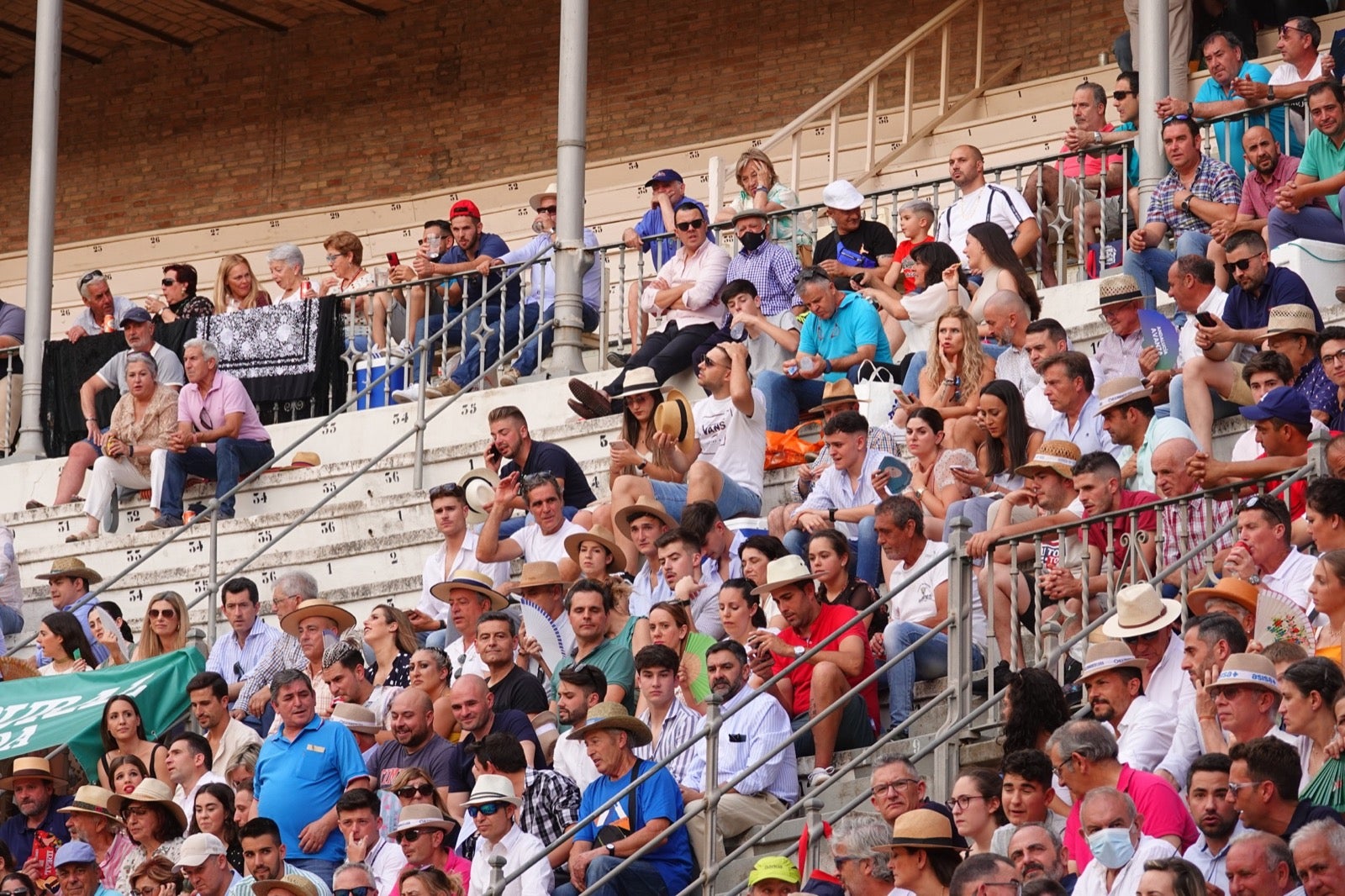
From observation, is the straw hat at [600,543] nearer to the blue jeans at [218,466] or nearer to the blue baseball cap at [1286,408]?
the blue baseball cap at [1286,408]

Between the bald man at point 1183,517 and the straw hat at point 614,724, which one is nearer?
the bald man at point 1183,517

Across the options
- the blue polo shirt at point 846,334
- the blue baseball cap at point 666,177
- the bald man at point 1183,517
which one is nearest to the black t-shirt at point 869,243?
the blue polo shirt at point 846,334

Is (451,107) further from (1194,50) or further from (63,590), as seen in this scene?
(63,590)

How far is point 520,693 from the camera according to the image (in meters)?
11.2

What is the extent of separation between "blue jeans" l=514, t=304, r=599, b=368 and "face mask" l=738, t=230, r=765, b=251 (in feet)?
5.79

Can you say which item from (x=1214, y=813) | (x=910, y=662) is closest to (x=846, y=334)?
(x=910, y=662)

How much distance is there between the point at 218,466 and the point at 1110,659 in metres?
7.83

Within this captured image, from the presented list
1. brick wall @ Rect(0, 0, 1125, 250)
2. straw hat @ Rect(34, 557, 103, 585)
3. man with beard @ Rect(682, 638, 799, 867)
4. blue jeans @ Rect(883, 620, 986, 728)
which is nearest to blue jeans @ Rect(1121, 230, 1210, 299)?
blue jeans @ Rect(883, 620, 986, 728)

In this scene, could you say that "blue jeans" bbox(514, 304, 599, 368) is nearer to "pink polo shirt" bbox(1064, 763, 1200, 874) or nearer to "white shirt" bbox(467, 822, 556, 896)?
"white shirt" bbox(467, 822, 556, 896)

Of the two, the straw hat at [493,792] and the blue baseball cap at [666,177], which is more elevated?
the blue baseball cap at [666,177]

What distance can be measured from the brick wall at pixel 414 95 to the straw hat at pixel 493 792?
11.5 m

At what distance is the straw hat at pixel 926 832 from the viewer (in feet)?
27.4

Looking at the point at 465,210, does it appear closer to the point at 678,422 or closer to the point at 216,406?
the point at 216,406

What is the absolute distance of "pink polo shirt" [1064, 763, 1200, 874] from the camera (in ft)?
26.2
